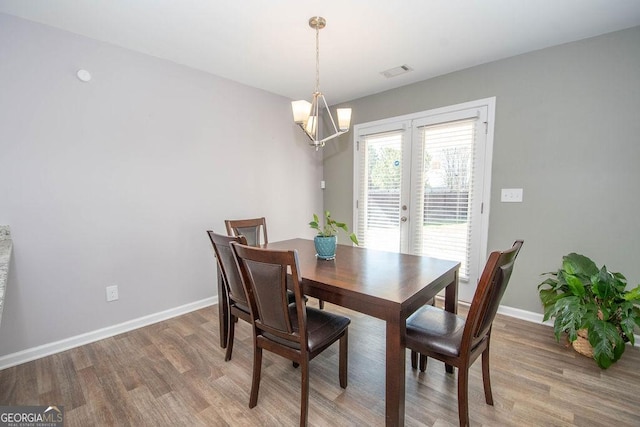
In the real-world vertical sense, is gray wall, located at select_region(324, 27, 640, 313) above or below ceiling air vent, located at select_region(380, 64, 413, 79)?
below

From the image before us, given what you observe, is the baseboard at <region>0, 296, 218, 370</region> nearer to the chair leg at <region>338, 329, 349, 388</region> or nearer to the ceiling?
the chair leg at <region>338, 329, 349, 388</region>

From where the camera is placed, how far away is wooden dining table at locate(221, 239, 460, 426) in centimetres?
123

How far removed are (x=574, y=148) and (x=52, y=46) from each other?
4.23 meters

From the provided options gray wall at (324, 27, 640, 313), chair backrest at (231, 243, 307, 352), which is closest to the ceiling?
gray wall at (324, 27, 640, 313)

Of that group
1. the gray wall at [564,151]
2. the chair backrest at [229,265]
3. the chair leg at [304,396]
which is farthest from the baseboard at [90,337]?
the gray wall at [564,151]

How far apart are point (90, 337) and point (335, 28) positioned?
3166mm

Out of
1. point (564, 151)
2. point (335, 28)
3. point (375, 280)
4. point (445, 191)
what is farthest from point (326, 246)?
point (564, 151)

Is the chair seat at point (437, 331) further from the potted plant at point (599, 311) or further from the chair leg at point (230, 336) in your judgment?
the chair leg at point (230, 336)

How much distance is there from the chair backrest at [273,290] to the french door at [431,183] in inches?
86.7

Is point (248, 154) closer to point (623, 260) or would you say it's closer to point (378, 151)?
point (378, 151)

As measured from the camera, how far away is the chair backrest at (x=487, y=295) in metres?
1.17

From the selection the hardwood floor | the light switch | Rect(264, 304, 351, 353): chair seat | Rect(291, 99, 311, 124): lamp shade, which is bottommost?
the hardwood floor

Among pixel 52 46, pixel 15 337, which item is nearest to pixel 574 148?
pixel 52 46

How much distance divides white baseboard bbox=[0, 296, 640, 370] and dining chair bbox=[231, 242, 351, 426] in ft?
5.15
